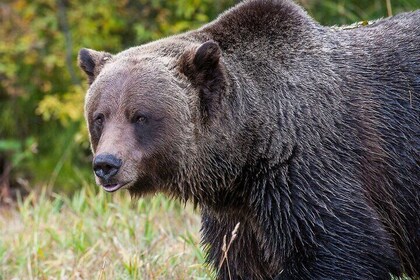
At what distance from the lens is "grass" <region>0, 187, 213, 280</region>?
6.51 m

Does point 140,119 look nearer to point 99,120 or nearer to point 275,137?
point 99,120

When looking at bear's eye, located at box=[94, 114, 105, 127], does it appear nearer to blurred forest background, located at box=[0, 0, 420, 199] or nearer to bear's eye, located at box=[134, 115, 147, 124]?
bear's eye, located at box=[134, 115, 147, 124]

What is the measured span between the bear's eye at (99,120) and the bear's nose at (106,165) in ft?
1.15

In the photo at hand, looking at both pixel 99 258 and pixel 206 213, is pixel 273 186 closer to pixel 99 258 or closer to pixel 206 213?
pixel 206 213

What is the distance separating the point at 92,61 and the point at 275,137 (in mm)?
1330

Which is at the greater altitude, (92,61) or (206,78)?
(92,61)

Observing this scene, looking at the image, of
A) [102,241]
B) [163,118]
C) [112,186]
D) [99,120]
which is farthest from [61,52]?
[112,186]

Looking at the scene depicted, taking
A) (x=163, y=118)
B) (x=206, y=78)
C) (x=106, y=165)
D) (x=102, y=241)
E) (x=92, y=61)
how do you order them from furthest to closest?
(x=102, y=241), (x=92, y=61), (x=206, y=78), (x=163, y=118), (x=106, y=165)

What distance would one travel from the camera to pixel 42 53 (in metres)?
14.1

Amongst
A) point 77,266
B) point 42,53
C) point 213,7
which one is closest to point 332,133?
point 77,266

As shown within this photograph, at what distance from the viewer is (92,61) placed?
567 cm

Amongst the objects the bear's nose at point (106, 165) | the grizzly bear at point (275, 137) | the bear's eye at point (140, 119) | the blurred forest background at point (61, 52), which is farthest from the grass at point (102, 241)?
the blurred forest background at point (61, 52)

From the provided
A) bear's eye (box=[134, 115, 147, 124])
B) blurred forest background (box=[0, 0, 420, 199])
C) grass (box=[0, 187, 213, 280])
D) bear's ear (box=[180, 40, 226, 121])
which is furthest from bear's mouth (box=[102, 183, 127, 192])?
blurred forest background (box=[0, 0, 420, 199])

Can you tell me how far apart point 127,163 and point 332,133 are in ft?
4.27
